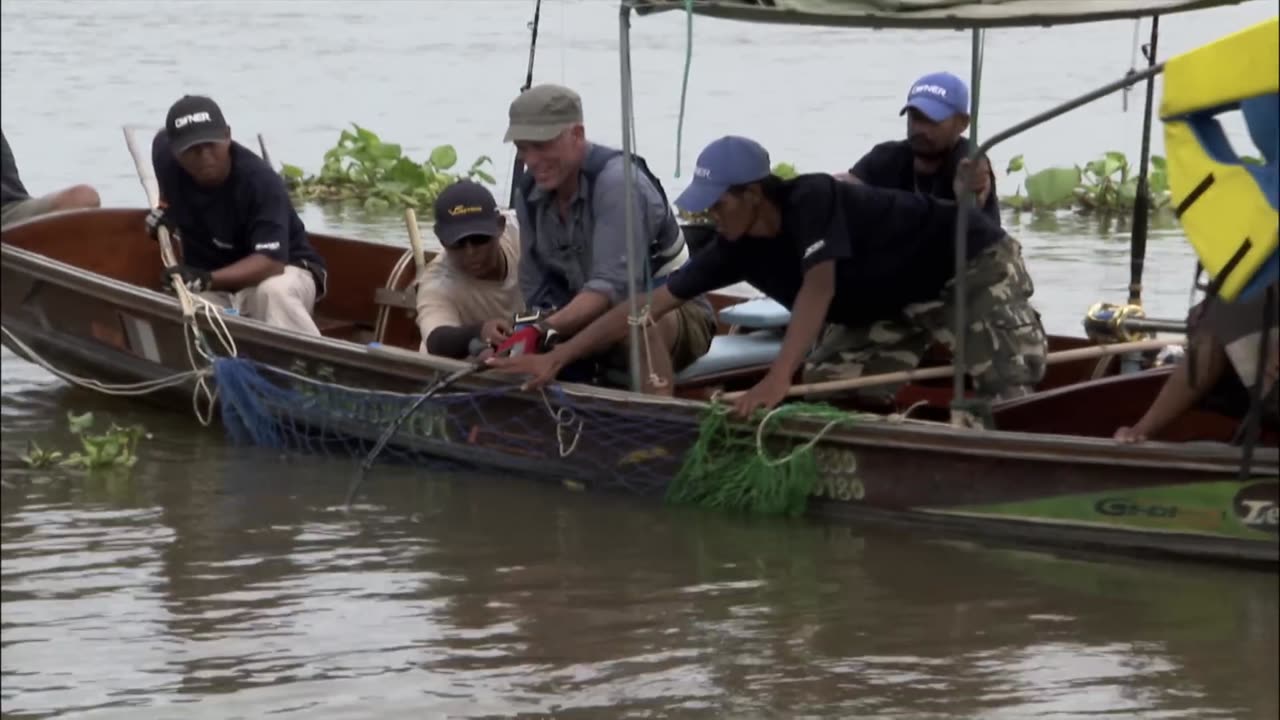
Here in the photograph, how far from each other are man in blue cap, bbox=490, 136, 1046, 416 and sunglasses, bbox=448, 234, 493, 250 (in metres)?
0.62

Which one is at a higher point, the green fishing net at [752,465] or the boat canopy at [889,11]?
the boat canopy at [889,11]

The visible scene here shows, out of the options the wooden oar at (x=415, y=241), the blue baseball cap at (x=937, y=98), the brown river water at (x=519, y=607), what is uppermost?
the blue baseball cap at (x=937, y=98)

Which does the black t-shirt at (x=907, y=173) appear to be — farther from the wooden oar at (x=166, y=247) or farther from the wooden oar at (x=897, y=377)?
the wooden oar at (x=166, y=247)

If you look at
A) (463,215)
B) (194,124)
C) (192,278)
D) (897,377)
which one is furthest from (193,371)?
(897,377)

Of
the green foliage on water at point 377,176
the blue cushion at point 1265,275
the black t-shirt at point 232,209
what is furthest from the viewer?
the green foliage on water at point 377,176

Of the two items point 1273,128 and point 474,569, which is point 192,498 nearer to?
point 474,569

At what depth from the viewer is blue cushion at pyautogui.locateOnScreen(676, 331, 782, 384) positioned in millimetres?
7836

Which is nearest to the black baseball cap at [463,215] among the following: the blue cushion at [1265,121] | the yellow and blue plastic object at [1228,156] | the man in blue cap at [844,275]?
the man in blue cap at [844,275]

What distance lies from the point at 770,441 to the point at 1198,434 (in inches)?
57.1

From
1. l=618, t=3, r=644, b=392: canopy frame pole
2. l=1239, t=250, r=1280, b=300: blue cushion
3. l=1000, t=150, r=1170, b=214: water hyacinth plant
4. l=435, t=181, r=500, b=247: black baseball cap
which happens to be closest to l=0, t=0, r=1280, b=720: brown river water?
l=618, t=3, r=644, b=392: canopy frame pole

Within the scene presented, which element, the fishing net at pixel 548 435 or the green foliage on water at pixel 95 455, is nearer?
the fishing net at pixel 548 435

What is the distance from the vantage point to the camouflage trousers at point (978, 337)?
7.07m

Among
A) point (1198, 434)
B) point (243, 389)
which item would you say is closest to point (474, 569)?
point (243, 389)

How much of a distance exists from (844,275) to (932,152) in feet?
2.87
